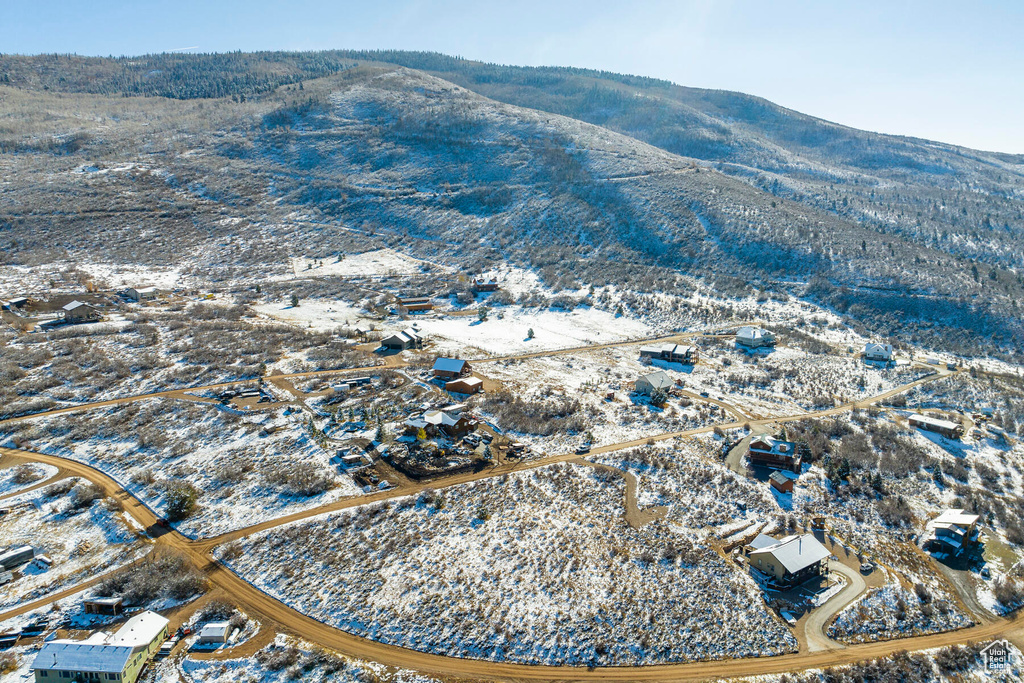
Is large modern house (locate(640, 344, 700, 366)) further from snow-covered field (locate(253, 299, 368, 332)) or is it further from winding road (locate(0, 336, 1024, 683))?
snow-covered field (locate(253, 299, 368, 332))

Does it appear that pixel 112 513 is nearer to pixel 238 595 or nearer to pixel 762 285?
pixel 238 595

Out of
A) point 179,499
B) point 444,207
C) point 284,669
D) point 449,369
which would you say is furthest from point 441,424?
point 444,207

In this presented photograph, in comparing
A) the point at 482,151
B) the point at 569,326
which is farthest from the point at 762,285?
the point at 482,151

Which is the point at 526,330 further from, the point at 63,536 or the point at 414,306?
the point at 63,536

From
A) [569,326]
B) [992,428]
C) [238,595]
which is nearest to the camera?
[238,595]

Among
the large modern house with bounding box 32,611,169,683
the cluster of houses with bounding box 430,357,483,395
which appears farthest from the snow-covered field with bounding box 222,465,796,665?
the cluster of houses with bounding box 430,357,483,395

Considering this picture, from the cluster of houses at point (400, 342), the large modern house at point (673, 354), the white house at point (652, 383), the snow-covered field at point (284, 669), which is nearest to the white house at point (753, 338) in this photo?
the large modern house at point (673, 354)
